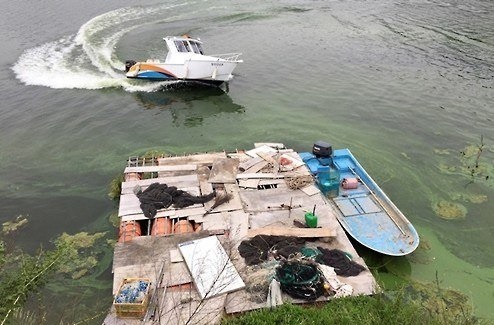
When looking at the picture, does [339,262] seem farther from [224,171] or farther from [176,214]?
[224,171]

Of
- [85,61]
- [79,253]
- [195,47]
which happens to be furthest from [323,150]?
[85,61]

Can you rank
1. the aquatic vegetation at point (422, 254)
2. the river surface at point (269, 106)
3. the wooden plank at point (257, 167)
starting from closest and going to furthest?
the aquatic vegetation at point (422, 254)
the river surface at point (269, 106)
the wooden plank at point (257, 167)

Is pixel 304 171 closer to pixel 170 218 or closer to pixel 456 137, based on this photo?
pixel 170 218

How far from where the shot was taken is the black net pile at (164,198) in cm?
1310

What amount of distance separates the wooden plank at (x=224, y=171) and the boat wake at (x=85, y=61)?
1265 centimetres

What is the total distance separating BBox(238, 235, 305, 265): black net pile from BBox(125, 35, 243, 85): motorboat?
49.1 ft

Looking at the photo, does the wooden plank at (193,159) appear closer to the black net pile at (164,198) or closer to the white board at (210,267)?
the black net pile at (164,198)

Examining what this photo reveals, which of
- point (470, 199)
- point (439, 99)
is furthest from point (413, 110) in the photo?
point (470, 199)

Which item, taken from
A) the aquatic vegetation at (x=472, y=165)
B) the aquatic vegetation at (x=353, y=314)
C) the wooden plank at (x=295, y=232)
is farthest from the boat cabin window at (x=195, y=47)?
the aquatic vegetation at (x=353, y=314)

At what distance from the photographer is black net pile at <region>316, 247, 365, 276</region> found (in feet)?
34.9

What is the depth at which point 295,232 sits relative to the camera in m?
11.8

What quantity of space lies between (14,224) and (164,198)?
19.6 feet

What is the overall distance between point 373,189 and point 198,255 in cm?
705

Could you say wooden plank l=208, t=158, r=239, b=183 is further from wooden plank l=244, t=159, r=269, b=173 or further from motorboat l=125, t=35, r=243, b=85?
motorboat l=125, t=35, r=243, b=85
